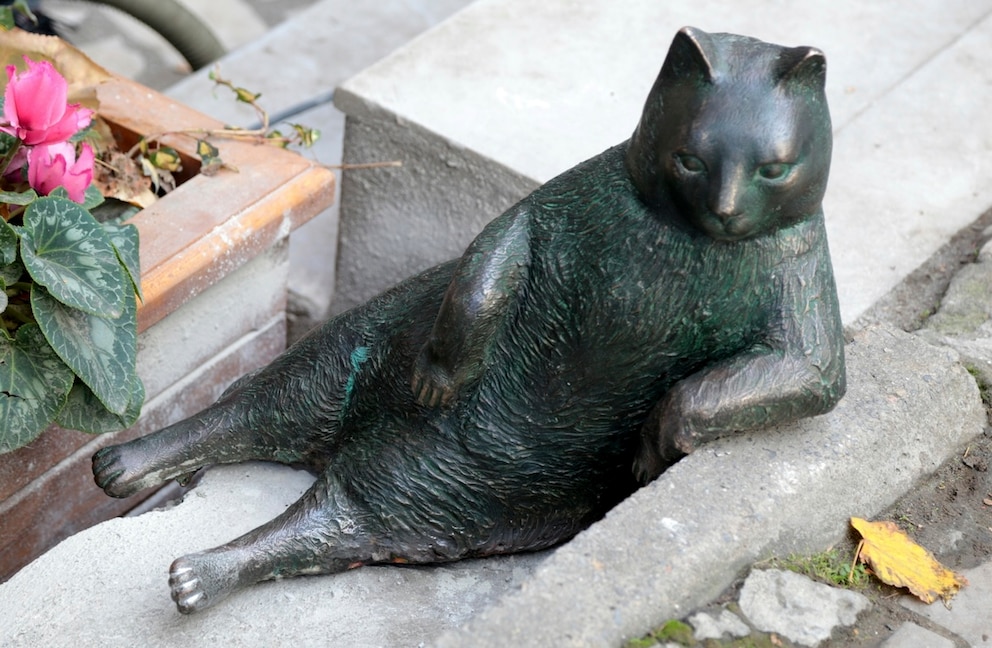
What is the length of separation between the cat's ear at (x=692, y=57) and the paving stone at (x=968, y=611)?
85 centimetres

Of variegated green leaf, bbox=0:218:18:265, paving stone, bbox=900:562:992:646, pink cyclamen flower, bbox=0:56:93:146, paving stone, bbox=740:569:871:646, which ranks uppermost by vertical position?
pink cyclamen flower, bbox=0:56:93:146

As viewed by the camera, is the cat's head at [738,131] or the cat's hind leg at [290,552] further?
the cat's hind leg at [290,552]

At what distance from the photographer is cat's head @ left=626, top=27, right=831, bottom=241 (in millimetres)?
1655

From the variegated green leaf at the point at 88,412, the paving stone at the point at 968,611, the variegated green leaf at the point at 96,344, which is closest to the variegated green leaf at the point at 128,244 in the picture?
the variegated green leaf at the point at 96,344

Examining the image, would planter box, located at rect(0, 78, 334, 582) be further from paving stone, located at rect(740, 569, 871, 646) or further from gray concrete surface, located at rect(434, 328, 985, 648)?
paving stone, located at rect(740, 569, 871, 646)

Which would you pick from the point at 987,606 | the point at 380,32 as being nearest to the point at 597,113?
the point at 987,606

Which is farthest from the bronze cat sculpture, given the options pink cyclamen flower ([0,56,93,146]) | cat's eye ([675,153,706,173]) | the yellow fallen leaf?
pink cyclamen flower ([0,56,93,146])

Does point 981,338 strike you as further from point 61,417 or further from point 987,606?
point 61,417

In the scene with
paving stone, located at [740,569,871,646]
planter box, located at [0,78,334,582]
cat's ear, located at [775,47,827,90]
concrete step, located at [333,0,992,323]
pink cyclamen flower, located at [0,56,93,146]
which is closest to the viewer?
cat's ear, located at [775,47,827,90]

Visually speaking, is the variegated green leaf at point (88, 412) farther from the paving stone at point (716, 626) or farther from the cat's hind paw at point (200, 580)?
the paving stone at point (716, 626)

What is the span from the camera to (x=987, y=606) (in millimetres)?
1896

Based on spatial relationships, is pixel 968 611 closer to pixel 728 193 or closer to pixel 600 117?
pixel 728 193

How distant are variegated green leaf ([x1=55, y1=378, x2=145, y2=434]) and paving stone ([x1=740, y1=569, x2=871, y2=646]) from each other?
1.14 meters

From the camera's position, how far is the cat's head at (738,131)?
1.66 m
